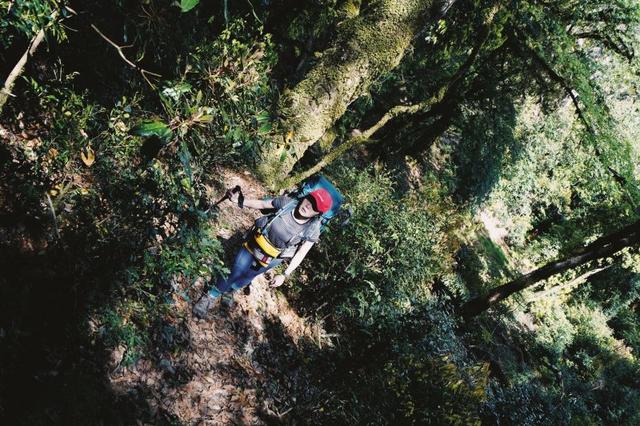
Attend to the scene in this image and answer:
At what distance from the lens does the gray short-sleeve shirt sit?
3.86 m

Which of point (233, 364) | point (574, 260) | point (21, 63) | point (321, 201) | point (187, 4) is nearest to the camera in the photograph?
point (187, 4)

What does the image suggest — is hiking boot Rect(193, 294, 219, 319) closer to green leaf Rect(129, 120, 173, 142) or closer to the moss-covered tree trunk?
the moss-covered tree trunk

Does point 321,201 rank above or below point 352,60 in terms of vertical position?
below

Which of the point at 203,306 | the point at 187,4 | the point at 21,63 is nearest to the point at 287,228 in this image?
the point at 203,306

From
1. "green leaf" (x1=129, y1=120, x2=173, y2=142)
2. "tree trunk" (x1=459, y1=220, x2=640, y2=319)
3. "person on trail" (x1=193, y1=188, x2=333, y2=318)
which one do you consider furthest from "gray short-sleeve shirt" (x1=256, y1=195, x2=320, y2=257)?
"tree trunk" (x1=459, y1=220, x2=640, y2=319)

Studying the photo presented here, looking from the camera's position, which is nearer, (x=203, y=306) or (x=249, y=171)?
(x=203, y=306)

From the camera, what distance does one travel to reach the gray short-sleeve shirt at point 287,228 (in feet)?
12.6

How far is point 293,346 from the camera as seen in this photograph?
200 inches

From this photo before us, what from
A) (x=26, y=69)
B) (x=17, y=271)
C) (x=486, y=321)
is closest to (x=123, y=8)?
(x=26, y=69)

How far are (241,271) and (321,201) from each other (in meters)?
1.18

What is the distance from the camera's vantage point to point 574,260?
800 cm

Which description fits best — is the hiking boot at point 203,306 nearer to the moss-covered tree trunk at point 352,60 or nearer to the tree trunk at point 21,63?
the moss-covered tree trunk at point 352,60

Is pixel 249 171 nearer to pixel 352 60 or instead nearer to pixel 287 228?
pixel 287 228

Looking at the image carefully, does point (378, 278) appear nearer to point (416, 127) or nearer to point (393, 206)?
point (393, 206)
